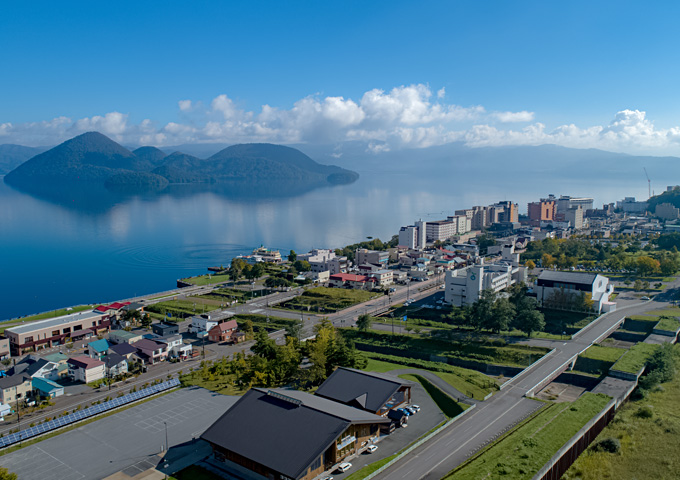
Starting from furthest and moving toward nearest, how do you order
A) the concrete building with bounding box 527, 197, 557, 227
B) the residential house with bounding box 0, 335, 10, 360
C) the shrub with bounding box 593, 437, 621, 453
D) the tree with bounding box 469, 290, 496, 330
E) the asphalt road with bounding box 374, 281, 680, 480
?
the concrete building with bounding box 527, 197, 557, 227 → the tree with bounding box 469, 290, 496, 330 → the residential house with bounding box 0, 335, 10, 360 → the shrub with bounding box 593, 437, 621, 453 → the asphalt road with bounding box 374, 281, 680, 480

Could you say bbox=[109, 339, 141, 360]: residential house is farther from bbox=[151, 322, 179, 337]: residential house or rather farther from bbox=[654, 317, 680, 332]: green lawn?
bbox=[654, 317, 680, 332]: green lawn

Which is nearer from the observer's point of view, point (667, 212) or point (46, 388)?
point (46, 388)

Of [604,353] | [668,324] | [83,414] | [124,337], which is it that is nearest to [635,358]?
[604,353]

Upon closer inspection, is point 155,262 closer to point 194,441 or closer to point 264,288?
point 264,288

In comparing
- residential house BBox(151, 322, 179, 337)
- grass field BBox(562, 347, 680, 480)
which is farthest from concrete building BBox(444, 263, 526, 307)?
residential house BBox(151, 322, 179, 337)

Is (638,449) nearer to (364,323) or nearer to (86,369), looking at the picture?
(364,323)

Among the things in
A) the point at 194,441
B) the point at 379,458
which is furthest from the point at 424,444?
the point at 194,441

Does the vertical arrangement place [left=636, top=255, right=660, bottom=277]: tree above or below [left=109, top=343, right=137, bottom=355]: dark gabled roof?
above
